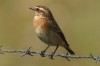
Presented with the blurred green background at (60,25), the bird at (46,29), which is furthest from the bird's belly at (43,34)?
the blurred green background at (60,25)

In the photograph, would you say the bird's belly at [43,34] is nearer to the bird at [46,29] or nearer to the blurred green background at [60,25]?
the bird at [46,29]

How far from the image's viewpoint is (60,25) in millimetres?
21844

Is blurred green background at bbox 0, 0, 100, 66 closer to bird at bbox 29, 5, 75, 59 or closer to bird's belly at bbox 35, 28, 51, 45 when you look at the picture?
bird at bbox 29, 5, 75, 59

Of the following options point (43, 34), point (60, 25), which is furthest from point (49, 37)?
point (60, 25)

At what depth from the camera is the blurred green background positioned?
19531 mm

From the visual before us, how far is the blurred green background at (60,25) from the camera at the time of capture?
19531mm

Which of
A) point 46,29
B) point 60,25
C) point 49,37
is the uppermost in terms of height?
point 46,29

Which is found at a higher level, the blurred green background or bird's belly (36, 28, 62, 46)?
bird's belly (36, 28, 62, 46)

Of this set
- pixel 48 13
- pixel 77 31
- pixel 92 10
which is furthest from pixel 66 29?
pixel 48 13

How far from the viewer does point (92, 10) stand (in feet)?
76.2

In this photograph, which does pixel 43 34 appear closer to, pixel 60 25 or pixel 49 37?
pixel 49 37

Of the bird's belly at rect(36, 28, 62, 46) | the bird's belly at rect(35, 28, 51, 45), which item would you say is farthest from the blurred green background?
the bird's belly at rect(35, 28, 51, 45)

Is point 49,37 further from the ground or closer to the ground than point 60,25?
further from the ground

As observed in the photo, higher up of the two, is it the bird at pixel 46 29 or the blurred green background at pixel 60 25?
the bird at pixel 46 29
